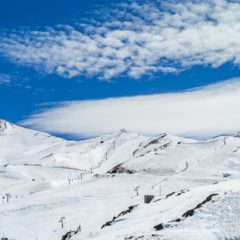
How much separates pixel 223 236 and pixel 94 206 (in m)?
64.0

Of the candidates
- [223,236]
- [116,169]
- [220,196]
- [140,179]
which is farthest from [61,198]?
[223,236]

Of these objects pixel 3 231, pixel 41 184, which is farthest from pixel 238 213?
pixel 41 184

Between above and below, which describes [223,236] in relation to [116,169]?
below

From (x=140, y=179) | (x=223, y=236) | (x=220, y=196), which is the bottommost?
(x=223, y=236)

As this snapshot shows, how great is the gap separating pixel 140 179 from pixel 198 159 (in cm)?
3265

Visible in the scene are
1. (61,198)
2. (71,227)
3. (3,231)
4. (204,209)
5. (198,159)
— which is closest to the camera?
(204,209)

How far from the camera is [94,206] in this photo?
104 meters

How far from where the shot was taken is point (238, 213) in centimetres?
4791

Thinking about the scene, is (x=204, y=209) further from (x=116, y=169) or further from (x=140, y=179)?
(x=116, y=169)

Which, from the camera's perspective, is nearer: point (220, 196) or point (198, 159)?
point (220, 196)

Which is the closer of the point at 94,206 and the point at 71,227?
the point at 71,227

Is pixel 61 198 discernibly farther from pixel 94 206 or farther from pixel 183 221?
pixel 183 221

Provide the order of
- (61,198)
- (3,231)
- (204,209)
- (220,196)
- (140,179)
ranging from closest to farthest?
(204,209) < (220,196) < (3,231) < (61,198) < (140,179)

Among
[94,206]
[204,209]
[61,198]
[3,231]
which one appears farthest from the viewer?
[61,198]
